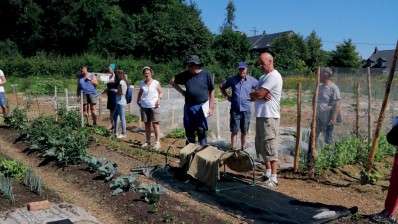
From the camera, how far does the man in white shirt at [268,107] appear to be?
220 inches

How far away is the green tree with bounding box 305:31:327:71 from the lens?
47.5 m

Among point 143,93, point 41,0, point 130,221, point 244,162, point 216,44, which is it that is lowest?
point 130,221

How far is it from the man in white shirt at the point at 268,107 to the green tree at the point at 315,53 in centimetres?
4299

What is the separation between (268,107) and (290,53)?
3877 cm

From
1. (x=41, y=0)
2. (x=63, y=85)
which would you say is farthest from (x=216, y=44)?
(x=63, y=85)

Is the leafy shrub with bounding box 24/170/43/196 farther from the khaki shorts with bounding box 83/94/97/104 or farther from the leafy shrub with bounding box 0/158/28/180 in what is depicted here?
the khaki shorts with bounding box 83/94/97/104

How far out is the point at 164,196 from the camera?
17.0 feet

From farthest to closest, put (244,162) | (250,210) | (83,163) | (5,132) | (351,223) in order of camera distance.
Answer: (5,132) < (83,163) < (244,162) < (250,210) < (351,223)

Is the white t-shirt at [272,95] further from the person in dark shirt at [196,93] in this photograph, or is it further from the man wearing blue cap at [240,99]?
the man wearing blue cap at [240,99]

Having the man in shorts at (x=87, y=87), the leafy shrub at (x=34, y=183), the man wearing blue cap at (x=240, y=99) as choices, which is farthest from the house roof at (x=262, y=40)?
the leafy shrub at (x=34, y=183)

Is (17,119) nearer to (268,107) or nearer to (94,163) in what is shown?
(94,163)

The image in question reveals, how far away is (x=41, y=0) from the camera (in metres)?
38.9

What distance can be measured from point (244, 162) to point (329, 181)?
4.58ft

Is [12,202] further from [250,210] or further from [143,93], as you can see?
[143,93]
